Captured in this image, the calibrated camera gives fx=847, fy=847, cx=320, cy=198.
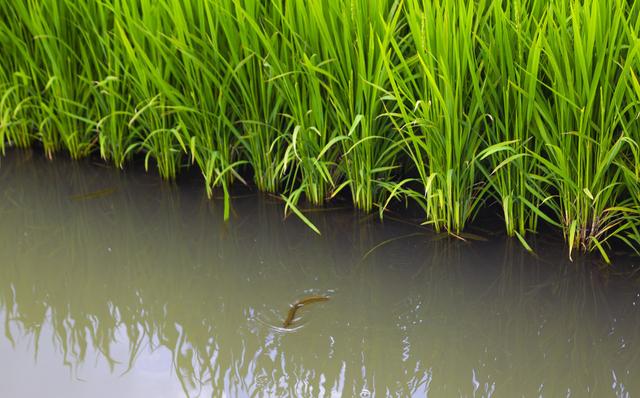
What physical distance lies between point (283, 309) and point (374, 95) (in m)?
0.61

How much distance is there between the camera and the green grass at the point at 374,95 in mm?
2055

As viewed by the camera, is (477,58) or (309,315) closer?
(309,315)

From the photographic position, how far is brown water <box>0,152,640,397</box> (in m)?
1.83

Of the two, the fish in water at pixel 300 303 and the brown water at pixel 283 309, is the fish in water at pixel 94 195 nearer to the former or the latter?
the brown water at pixel 283 309

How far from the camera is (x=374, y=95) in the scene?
7.30ft

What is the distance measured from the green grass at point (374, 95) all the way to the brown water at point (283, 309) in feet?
0.34

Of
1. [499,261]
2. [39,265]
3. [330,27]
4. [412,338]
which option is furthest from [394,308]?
[39,265]

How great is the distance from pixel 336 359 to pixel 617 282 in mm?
740

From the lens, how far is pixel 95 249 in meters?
2.40

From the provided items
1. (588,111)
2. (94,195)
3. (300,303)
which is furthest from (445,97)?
(94,195)

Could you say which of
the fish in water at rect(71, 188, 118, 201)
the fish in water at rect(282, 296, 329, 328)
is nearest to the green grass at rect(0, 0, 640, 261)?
the fish in water at rect(71, 188, 118, 201)

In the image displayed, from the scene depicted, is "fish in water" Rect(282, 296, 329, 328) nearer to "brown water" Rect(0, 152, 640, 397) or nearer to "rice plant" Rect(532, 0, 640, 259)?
"brown water" Rect(0, 152, 640, 397)

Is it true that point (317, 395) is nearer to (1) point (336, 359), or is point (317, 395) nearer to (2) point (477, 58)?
(1) point (336, 359)

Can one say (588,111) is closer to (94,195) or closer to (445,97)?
(445,97)
